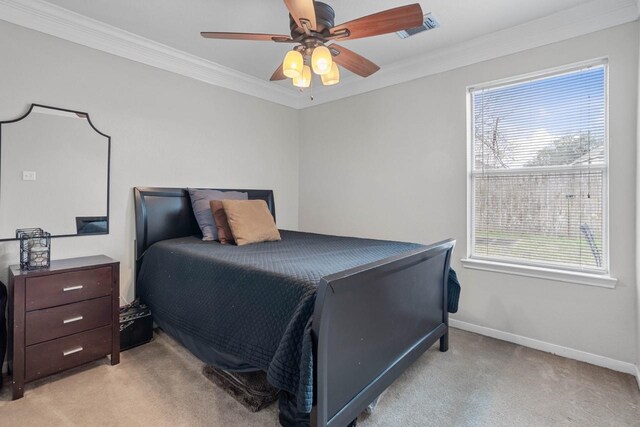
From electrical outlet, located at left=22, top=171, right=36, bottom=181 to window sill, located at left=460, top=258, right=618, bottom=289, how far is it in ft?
11.5

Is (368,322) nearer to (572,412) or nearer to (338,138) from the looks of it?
(572,412)

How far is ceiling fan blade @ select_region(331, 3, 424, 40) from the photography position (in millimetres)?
1605

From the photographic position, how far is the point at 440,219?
10.1 ft

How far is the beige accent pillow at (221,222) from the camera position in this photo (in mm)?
2799

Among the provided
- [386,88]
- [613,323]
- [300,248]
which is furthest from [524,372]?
[386,88]

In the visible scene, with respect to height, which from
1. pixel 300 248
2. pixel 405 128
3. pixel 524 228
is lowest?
pixel 300 248

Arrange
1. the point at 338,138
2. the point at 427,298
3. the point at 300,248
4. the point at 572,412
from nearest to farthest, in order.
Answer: the point at 572,412
the point at 427,298
the point at 300,248
the point at 338,138

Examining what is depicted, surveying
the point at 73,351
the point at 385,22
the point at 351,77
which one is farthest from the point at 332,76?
the point at 73,351

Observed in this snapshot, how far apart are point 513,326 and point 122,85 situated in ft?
12.8

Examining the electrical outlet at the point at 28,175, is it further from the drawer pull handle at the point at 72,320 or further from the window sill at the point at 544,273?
the window sill at the point at 544,273

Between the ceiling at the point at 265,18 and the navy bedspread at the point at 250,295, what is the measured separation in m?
1.76

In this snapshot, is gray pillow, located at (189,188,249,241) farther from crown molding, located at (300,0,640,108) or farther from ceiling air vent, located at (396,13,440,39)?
ceiling air vent, located at (396,13,440,39)

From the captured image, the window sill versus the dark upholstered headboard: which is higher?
the dark upholstered headboard

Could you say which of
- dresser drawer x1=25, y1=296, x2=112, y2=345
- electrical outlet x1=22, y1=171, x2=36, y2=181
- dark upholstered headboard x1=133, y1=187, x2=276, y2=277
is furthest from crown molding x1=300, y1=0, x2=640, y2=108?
dresser drawer x1=25, y1=296, x2=112, y2=345
